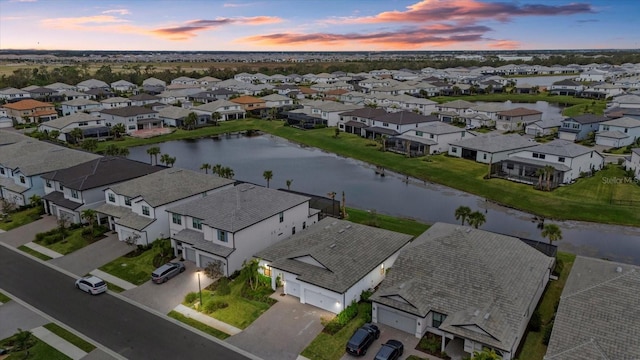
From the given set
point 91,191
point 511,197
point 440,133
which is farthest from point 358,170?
point 91,191

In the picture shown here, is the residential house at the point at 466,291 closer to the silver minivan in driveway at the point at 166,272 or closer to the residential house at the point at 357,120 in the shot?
the silver minivan in driveway at the point at 166,272

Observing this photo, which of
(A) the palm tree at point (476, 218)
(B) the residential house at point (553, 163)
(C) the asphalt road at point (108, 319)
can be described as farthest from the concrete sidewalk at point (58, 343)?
(B) the residential house at point (553, 163)

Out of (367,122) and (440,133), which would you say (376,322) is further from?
(367,122)

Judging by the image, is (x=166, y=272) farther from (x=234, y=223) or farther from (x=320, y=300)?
(x=320, y=300)

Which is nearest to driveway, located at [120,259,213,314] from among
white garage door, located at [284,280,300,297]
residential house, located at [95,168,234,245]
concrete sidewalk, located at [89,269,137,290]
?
concrete sidewalk, located at [89,269,137,290]

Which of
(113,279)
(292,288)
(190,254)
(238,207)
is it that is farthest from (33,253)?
(292,288)

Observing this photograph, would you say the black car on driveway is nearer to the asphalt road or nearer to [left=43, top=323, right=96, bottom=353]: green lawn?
the asphalt road
